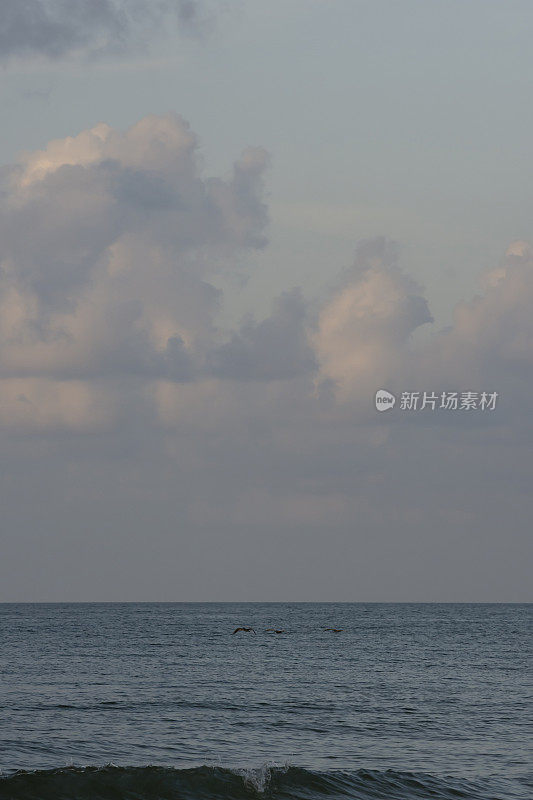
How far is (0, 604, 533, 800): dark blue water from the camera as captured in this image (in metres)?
32.2

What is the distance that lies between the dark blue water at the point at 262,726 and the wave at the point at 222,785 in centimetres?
7

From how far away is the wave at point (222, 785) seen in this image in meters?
30.8

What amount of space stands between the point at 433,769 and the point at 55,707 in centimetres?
2305

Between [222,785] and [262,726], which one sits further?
[262,726]

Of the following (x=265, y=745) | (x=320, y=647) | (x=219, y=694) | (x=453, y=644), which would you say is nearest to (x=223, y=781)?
(x=265, y=745)

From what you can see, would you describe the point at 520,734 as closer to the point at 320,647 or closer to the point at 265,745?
the point at 265,745

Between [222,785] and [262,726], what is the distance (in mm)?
12526

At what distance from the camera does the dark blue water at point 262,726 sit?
3219cm

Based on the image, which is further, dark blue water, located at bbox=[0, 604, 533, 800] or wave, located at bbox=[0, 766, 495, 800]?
dark blue water, located at bbox=[0, 604, 533, 800]

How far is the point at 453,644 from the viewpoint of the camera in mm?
108125

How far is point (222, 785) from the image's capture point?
32.0 m

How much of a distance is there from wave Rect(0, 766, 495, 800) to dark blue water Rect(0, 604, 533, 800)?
0.24ft

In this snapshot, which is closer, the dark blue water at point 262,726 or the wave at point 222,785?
the wave at point 222,785

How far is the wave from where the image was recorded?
30.8 meters
